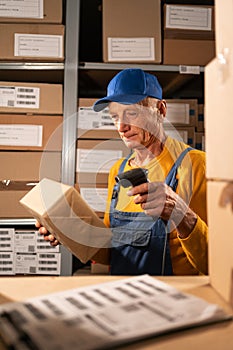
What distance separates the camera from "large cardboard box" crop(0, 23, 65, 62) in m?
1.58

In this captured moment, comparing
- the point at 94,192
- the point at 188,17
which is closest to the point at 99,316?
the point at 94,192

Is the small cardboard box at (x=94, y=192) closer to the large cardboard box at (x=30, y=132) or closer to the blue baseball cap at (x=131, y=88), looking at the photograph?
the large cardboard box at (x=30, y=132)

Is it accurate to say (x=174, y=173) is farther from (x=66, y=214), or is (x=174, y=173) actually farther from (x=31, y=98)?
(x=31, y=98)

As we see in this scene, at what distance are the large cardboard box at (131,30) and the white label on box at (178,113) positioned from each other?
22 centimetres

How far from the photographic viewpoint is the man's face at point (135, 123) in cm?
125

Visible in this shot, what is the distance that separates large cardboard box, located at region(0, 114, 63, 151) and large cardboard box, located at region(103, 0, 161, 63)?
0.36m

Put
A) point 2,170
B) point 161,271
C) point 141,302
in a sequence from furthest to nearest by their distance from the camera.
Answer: point 2,170, point 161,271, point 141,302

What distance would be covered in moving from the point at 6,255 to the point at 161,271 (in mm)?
715

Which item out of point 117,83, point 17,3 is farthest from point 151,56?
point 17,3

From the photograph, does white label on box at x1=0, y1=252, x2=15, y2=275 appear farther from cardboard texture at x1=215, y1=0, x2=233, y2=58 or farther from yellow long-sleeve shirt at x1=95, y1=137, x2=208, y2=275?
cardboard texture at x1=215, y1=0, x2=233, y2=58

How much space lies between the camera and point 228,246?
0.52 metres

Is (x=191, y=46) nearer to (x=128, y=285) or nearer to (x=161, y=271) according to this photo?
(x=161, y=271)

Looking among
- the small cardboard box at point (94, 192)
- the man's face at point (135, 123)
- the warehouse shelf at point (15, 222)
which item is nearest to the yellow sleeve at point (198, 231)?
the man's face at point (135, 123)

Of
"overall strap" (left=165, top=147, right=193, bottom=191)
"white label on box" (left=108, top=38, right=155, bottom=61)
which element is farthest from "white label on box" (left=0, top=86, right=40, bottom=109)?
"overall strap" (left=165, top=147, right=193, bottom=191)
